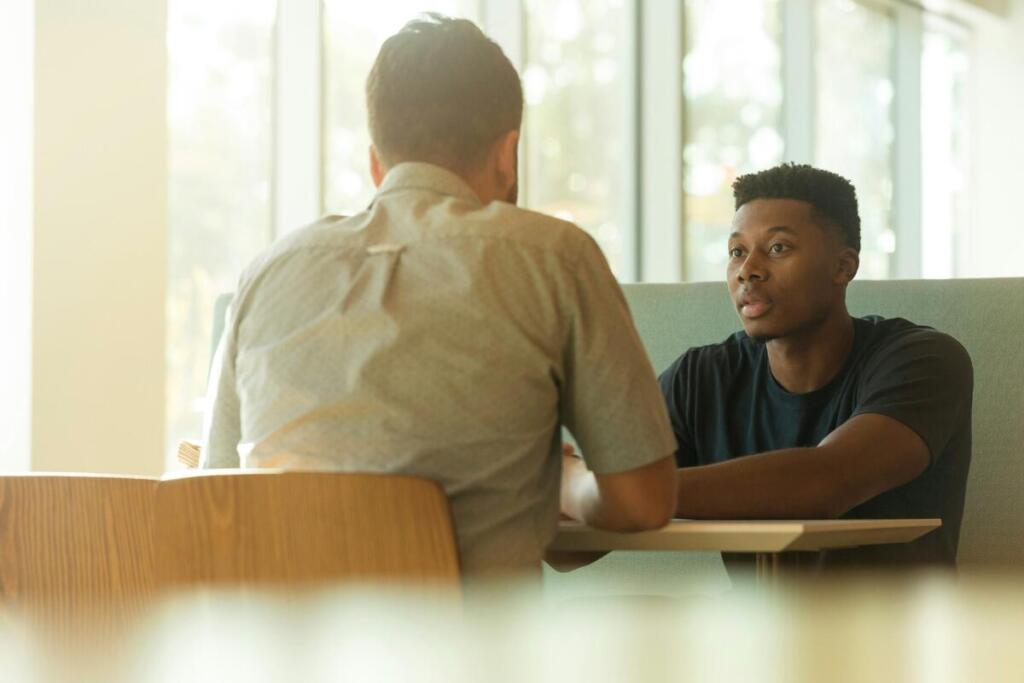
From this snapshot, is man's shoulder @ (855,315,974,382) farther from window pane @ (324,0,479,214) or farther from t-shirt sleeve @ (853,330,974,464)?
window pane @ (324,0,479,214)

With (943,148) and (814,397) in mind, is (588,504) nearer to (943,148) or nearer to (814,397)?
(814,397)

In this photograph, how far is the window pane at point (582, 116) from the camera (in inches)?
215

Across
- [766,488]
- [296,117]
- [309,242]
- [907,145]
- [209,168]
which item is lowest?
[766,488]

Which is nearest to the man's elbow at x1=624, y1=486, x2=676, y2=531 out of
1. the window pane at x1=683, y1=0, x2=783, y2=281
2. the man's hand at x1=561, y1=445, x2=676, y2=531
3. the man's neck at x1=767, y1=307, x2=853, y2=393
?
the man's hand at x1=561, y1=445, x2=676, y2=531

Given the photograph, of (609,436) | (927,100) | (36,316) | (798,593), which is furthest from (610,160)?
(798,593)

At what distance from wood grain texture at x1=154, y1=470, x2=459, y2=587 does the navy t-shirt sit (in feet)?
2.63

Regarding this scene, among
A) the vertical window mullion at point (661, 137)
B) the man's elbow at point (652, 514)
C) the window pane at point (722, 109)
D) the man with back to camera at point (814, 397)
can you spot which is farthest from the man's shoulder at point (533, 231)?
the window pane at point (722, 109)

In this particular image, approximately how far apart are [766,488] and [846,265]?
0.68m

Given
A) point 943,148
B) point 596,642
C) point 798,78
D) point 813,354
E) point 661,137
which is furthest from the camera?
point 943,148

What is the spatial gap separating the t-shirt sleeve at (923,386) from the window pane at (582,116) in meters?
3.62

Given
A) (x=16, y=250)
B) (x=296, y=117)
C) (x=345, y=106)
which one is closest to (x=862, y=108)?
(x=345, y=106)

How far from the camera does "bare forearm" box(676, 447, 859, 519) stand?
147cm

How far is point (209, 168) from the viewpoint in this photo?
13.1 feet

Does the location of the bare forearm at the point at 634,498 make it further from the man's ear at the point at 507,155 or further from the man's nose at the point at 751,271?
the man's nose at the point at 751,271
